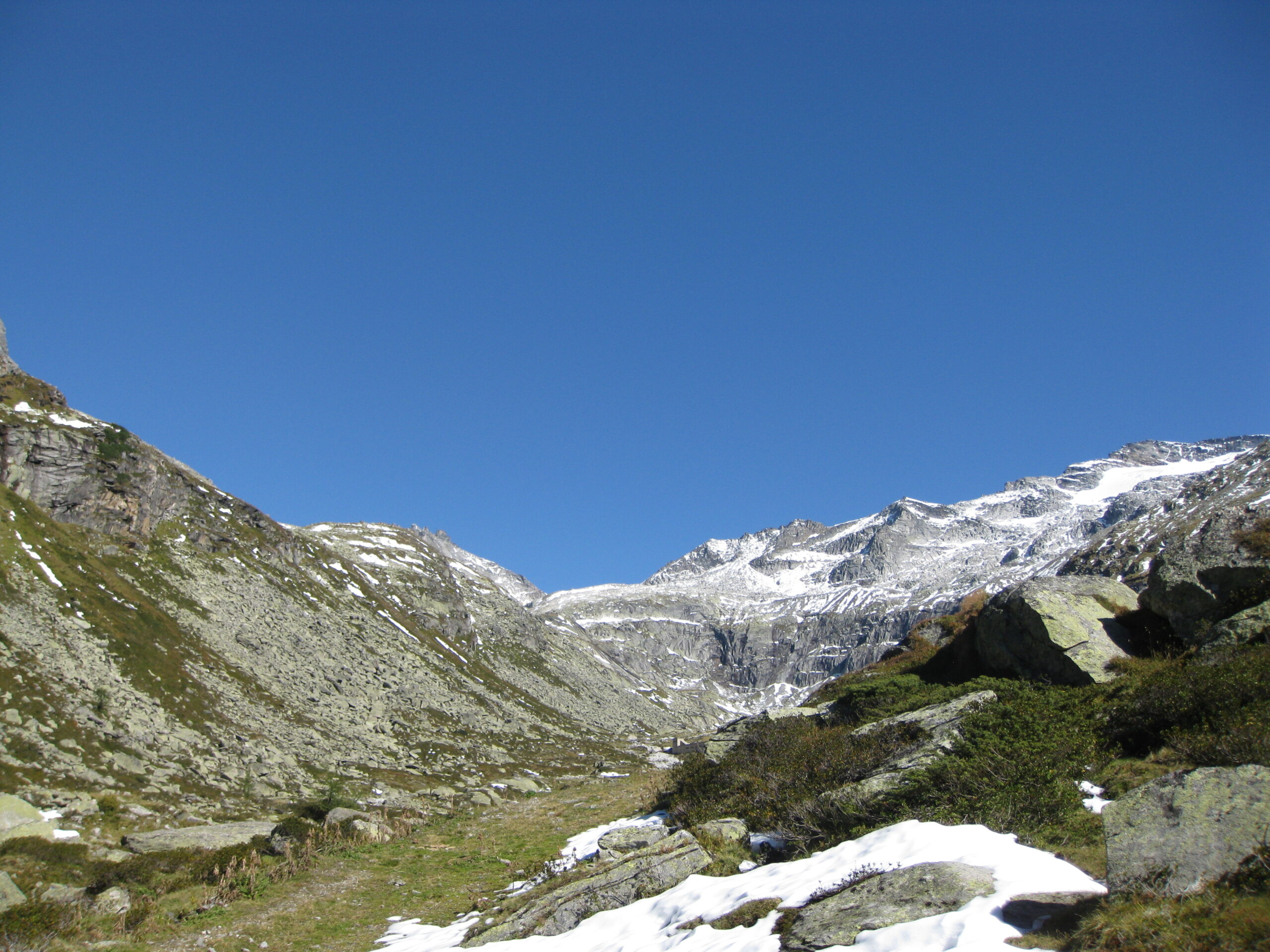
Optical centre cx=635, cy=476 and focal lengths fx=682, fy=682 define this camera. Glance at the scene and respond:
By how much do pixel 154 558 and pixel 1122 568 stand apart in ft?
583

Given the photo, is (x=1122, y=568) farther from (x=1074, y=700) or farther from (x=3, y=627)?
(x=3, y=627)

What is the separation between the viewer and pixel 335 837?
26.4 metres

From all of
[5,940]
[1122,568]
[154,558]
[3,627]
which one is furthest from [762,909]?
[1122,568]

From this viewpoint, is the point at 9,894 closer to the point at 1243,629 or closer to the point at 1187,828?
the point at 1187,828

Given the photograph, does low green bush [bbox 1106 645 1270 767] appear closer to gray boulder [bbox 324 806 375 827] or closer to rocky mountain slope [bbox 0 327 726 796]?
gray boulder [bbox 324 806 375 827]

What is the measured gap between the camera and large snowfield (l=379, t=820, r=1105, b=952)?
9.18 meters

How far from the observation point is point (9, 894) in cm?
1678

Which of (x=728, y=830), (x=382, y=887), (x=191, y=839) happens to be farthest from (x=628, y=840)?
(x=191, y=839)

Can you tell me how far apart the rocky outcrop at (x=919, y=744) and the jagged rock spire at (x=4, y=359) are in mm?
107586

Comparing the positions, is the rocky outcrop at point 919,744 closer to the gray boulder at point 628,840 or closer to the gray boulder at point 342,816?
the gray boulder at point 628,840

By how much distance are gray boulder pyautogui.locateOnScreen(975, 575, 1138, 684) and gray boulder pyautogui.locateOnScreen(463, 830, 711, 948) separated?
16791 millimetres

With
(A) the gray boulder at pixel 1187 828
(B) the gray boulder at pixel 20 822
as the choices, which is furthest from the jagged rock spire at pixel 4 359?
(A) the gray boulder at pixel 1187 828

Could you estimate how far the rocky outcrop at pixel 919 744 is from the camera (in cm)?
1619

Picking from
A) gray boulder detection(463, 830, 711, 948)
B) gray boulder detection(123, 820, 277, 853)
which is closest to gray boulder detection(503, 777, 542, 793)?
gray boulder detection(123, 820, 277, 853)
